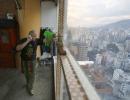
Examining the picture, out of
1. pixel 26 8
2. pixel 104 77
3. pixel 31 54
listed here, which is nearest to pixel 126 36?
pixel 104 77

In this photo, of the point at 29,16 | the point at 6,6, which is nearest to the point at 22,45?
the point at 29,16

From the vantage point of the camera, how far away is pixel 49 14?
6.75 meters

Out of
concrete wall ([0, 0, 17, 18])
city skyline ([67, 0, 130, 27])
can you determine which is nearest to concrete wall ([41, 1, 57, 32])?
concrete wall ([0, 0, 17, 18])

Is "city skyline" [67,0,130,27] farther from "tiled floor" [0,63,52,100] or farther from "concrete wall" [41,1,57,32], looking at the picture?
"concrete wall" [41,1,57,32]

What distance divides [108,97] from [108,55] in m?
0.22

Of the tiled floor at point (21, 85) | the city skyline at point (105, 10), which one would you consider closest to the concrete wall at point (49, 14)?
the tiled floor at point (21, 85)

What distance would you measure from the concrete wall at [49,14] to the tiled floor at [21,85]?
1.55 metres

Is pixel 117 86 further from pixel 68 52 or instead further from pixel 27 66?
pixel 27 66

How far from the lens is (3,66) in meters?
6.88

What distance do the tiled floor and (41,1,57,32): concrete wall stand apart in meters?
1.55

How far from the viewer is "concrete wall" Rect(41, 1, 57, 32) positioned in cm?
666

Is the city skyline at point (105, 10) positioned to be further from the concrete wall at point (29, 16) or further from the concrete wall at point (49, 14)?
the concrete wall at point (29, 16)

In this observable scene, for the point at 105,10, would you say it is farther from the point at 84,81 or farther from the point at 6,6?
the point at 6,6

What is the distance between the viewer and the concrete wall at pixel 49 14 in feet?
21.8
